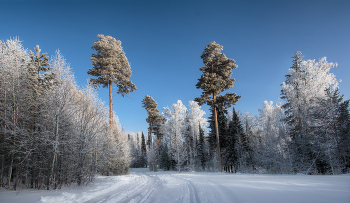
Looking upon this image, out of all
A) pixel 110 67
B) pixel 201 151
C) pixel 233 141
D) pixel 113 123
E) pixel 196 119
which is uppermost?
pixel 110 67

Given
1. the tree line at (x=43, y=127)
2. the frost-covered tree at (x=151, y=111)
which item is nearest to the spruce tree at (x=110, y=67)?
the tree line at (x=43, y=127)

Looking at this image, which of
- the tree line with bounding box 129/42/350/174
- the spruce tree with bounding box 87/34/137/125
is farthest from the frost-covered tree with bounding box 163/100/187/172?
the spruce tree with bounding box 87/34/137/125

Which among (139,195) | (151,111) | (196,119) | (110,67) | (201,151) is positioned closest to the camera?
(139,195)

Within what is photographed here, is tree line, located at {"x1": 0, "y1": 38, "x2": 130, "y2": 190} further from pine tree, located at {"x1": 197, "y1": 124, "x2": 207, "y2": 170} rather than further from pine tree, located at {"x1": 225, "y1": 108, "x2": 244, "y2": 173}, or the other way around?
pine tree, located at {"x1": 197, "y1": 124, "x2": 207, "y2": 170}

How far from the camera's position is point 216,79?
1580 centimetres

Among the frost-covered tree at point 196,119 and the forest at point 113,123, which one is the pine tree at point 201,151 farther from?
the frost-covered tree at point 196,119

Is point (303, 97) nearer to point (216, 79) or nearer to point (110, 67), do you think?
point (216, 79)

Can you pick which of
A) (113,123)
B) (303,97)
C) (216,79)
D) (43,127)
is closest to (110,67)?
(113,123)

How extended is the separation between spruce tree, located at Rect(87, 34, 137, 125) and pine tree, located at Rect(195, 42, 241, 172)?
763 centimetres

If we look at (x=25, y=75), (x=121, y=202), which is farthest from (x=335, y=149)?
(x=25, y=75)

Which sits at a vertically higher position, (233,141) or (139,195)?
(233,141)

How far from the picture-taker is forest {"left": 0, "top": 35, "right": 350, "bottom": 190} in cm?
752

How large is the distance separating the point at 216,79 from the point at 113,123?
450 inches

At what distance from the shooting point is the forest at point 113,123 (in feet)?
24.7
